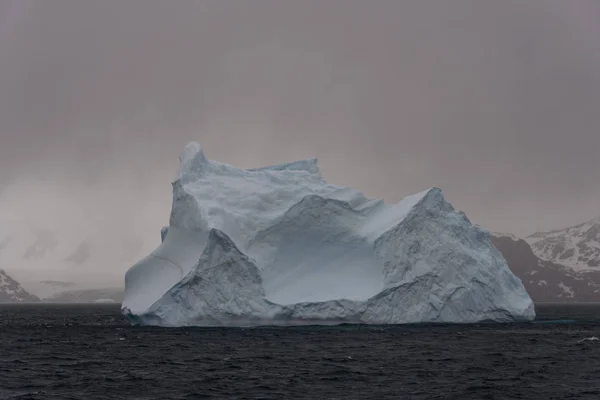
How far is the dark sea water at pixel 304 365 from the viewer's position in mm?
27188

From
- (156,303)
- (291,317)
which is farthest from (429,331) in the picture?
(156,303)

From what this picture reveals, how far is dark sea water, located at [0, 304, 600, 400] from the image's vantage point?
2719 cm

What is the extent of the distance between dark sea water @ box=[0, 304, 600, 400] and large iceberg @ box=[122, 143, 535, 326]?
177cm

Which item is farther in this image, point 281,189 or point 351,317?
point 281,189

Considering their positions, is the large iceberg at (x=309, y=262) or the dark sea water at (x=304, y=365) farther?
the large iceberg at (x=309, y=262)

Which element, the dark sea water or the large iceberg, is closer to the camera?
the dark sea water

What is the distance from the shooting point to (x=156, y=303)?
49.8 m

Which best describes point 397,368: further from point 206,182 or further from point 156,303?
point 206,182

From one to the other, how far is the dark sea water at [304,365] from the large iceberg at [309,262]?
1774 mm

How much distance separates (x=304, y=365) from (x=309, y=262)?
20.8 meters

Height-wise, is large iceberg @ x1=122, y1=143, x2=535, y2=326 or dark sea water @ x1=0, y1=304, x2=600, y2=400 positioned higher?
large iceberg @ x1=122, y1=143, x2=535, y2=326

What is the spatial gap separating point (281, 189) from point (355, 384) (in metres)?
28.5

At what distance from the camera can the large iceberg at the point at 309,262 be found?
50.0 meters

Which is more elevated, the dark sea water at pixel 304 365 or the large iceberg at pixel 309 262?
the large iceberg at pixel 309 262
